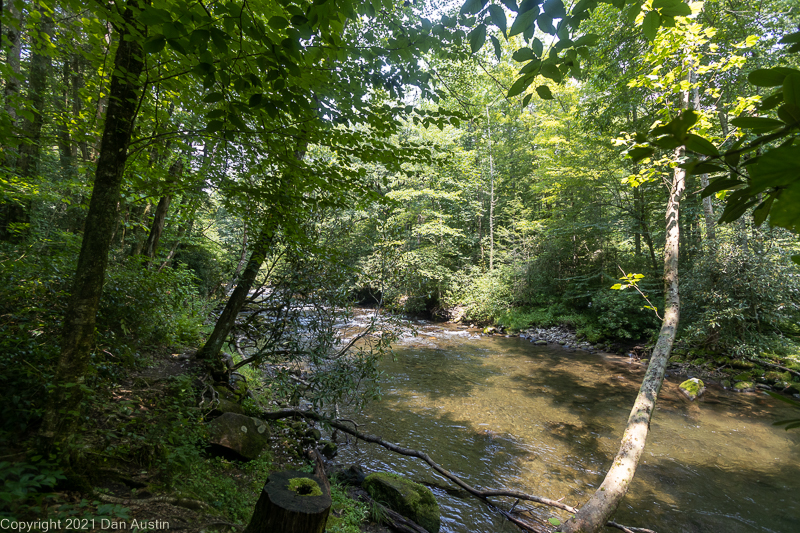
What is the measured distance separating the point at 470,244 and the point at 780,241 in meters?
14.4

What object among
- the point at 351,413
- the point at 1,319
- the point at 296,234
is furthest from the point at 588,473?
the point at 1,319

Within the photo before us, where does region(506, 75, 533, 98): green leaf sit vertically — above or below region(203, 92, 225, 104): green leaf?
above

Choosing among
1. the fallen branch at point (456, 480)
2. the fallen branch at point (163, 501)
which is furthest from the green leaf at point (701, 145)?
the fallen branch at point (456, 480)

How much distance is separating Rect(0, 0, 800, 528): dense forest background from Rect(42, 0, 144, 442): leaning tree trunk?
0.02m

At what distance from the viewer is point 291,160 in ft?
9.89

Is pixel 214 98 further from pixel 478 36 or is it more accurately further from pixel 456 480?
pixel 456 480

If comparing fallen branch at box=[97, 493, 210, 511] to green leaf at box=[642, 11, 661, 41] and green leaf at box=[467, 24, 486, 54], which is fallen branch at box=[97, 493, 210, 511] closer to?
green leaf at box=[467, 24, 486, 54]

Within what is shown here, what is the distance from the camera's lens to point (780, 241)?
9.39m

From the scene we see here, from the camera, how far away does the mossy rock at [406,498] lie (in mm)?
4000

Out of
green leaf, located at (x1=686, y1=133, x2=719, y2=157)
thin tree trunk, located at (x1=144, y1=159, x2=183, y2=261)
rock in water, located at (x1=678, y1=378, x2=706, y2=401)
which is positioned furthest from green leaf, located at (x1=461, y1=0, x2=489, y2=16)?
rock in water, located at (x1=678, y1=378, x2=706, y2=401)

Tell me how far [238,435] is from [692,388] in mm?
10241

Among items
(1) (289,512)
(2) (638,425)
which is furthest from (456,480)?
(1) (289,512)

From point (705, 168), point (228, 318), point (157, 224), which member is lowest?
point (228, 318)

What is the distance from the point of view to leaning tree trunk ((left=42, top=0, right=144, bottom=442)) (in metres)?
2.43
